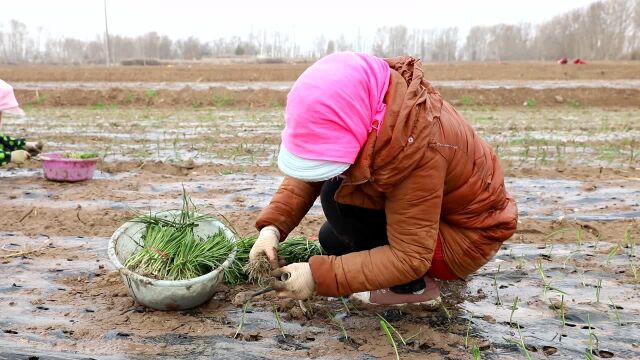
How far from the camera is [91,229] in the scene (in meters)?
3.79

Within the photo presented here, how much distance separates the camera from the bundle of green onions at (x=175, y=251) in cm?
242

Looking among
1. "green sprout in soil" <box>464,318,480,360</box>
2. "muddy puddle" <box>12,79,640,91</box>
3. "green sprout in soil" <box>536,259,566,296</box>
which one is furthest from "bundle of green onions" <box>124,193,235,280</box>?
"muddy puddle" <box>12,79,640,91</box>

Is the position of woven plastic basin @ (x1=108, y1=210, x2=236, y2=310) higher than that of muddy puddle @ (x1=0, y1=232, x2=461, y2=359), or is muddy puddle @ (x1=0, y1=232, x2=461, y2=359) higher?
woven plastic basin @ (x1=108, y1=210, x2=236, y2=310)

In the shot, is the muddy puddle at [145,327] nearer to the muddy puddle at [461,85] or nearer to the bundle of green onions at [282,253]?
Result: the bundle of green onions at [282,253]

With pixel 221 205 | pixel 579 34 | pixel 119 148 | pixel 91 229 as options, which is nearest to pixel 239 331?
pixel 91 229

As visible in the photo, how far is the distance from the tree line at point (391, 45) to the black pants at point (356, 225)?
79025 mm

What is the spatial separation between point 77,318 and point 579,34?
80.5m

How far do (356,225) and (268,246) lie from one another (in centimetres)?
39

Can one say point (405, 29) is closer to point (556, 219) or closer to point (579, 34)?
point (579, 34)

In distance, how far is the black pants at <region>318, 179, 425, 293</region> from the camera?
7.98ft

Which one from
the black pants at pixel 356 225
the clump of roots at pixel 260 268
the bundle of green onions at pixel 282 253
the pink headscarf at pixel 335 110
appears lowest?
the bundle of green onions at pixel 282 253

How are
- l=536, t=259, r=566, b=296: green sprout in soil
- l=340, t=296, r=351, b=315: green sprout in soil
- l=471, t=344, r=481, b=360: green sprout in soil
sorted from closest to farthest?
l=471, t=344, r=481, b=360: green sprout in soil
l=340, t=296, r=351, b=315: green sprout in soil
l=536, t=259, r=566, b=296: green sprout in soil

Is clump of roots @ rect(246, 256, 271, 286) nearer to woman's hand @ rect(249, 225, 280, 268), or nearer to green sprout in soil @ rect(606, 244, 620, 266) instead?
woman's hand @ rect(249, 225, 280, 268)

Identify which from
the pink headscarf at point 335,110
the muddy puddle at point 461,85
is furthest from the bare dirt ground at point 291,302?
the muddy puddle at point 461,85
